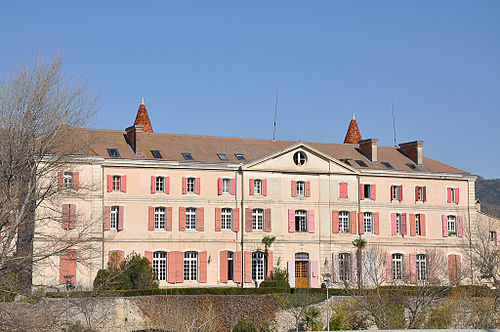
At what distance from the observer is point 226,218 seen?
149 feet

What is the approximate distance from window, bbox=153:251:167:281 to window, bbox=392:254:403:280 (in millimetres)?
13398

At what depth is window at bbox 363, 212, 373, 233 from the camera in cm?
4838

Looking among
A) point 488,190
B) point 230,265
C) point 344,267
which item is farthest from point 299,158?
point 488,190

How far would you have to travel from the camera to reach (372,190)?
4847 centimetres

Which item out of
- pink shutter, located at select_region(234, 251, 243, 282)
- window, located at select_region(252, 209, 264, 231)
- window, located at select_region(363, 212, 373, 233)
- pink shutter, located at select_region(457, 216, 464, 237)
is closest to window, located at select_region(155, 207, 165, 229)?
pink shutter, located at select_region(234, 251, 243, 282)

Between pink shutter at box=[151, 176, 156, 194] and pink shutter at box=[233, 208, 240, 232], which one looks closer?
pink shutter at box=[151, 176, 156, 194]

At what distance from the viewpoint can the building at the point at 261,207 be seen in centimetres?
4334

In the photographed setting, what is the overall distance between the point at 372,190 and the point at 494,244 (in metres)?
9.32

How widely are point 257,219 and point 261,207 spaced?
705mm

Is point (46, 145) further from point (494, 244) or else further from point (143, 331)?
point (494, 244)

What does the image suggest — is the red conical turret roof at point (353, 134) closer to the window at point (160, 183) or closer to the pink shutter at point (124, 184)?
the window at point (160, 183)

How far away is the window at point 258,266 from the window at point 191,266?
326cm

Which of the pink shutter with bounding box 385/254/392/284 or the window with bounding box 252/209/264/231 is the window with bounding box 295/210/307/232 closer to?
the window with bounding box 252/209/264/231

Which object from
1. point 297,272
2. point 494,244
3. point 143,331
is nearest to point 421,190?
point 494,244
